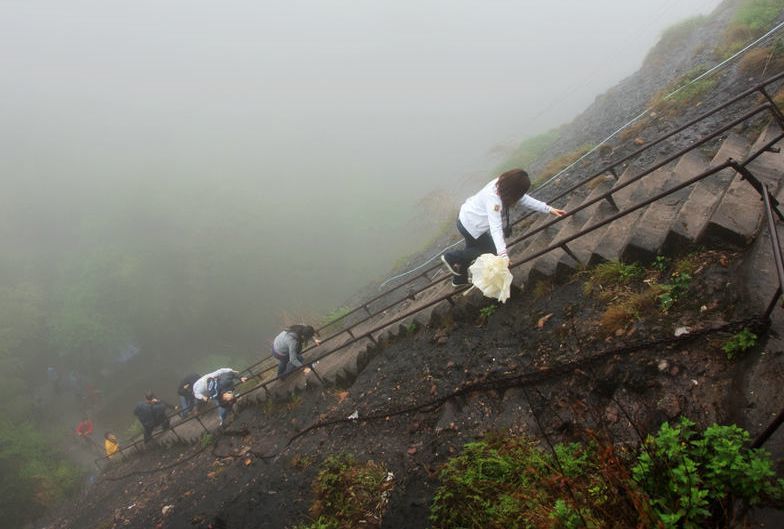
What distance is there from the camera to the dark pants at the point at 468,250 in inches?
206

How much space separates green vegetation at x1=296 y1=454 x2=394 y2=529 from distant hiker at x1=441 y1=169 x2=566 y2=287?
2603 millimetres

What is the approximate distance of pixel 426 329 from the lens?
6.26 m

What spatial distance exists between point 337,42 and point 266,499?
355ft

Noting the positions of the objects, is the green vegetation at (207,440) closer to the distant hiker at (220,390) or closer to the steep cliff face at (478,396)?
the steep cliff face at (478,396)

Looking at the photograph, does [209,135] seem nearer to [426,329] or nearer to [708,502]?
[426,329]

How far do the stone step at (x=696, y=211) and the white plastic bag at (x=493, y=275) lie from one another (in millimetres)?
1512

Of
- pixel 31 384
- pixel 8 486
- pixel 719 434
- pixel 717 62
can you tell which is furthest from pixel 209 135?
pixel 719 434

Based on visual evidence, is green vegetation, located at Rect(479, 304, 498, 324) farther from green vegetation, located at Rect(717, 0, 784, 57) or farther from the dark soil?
green vegetation, located at Rect(717, 0, 784, 57)

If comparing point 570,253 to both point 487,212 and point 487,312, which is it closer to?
point 487,212

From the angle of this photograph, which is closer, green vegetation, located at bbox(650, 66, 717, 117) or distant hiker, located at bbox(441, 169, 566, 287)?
distant hiker, located at bbox(441, 169, 566, 287)

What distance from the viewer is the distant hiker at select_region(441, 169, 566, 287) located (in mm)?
4395

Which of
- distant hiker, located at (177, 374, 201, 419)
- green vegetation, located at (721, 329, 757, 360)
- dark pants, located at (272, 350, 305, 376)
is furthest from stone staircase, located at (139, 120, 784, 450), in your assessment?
distant hiker, located at (177, 374, 201, 419)

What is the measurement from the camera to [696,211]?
418cm

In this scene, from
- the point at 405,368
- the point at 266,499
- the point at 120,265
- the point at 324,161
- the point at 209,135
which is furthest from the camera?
the point at 209,135
